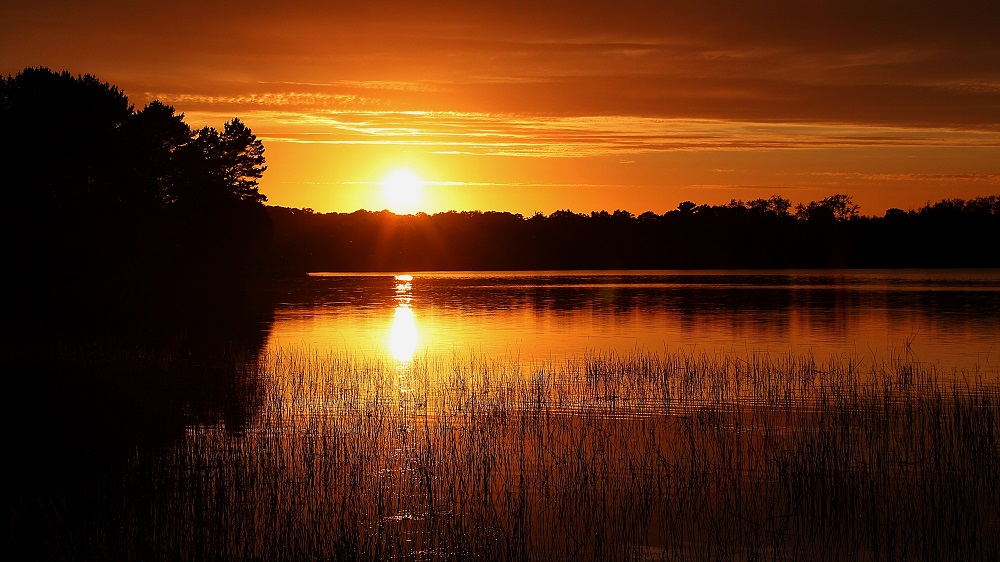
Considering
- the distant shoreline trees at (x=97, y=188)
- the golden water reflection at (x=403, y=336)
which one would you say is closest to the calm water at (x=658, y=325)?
the golden water reflection at (x=403, y=336)

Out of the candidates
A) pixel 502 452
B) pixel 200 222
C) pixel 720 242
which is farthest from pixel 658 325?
pixel 720 242

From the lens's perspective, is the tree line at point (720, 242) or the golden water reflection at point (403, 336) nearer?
the golden water reflection at point (403, 336)

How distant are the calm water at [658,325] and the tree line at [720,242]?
87.9m

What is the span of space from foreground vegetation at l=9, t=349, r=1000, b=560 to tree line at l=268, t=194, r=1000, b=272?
128m

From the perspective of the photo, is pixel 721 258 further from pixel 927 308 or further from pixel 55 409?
pixel 55 409

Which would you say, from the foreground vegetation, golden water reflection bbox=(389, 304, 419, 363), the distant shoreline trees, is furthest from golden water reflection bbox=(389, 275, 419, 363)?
the distant shoreline trees

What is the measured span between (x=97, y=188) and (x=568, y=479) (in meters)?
61.8

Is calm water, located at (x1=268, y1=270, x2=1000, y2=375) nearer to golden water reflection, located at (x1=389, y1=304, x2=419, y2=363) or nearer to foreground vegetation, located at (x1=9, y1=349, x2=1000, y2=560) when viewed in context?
golden water reflection, located at (x1=389, y1=304, x2=419, y2=363)

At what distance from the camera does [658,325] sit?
41.9 meters

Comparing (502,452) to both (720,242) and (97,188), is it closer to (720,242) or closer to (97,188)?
(97,188)

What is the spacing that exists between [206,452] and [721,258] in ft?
532

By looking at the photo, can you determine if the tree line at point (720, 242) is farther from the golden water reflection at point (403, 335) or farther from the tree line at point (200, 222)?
the golden water reflection at point (403, 335)

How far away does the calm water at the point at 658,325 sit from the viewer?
3159 cm

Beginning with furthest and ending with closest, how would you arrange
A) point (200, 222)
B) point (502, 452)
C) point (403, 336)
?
point (200, 222) → point (403, 336) → point (502, 452)
